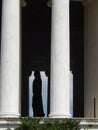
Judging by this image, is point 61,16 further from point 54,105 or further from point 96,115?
point 96,115

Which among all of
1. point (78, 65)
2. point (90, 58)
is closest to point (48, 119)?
point (90, 58)

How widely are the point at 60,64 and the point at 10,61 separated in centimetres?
1112

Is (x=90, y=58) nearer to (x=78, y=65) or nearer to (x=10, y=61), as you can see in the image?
(x=78, y=65)

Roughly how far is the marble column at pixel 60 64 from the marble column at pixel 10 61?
807 cm

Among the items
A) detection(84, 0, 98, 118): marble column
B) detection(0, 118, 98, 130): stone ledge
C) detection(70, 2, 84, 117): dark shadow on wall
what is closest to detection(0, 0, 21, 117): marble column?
detection(0, 118, 98, 130): stone ledge

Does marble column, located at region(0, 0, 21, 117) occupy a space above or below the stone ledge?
above

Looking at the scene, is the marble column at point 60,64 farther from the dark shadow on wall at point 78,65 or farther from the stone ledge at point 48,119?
the dark shadow on wall at point 78,65

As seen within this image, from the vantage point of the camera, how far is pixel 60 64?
149000mm

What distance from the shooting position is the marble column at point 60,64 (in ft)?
484

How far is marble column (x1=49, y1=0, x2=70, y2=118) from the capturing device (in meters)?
148

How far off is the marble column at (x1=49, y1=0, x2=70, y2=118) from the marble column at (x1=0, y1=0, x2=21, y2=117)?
8.07m

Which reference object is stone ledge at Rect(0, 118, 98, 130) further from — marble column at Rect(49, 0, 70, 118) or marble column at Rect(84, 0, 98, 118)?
marble column at Rect(84, 0, 98, 118)

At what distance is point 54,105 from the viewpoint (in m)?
148

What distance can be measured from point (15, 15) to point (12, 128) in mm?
25866
